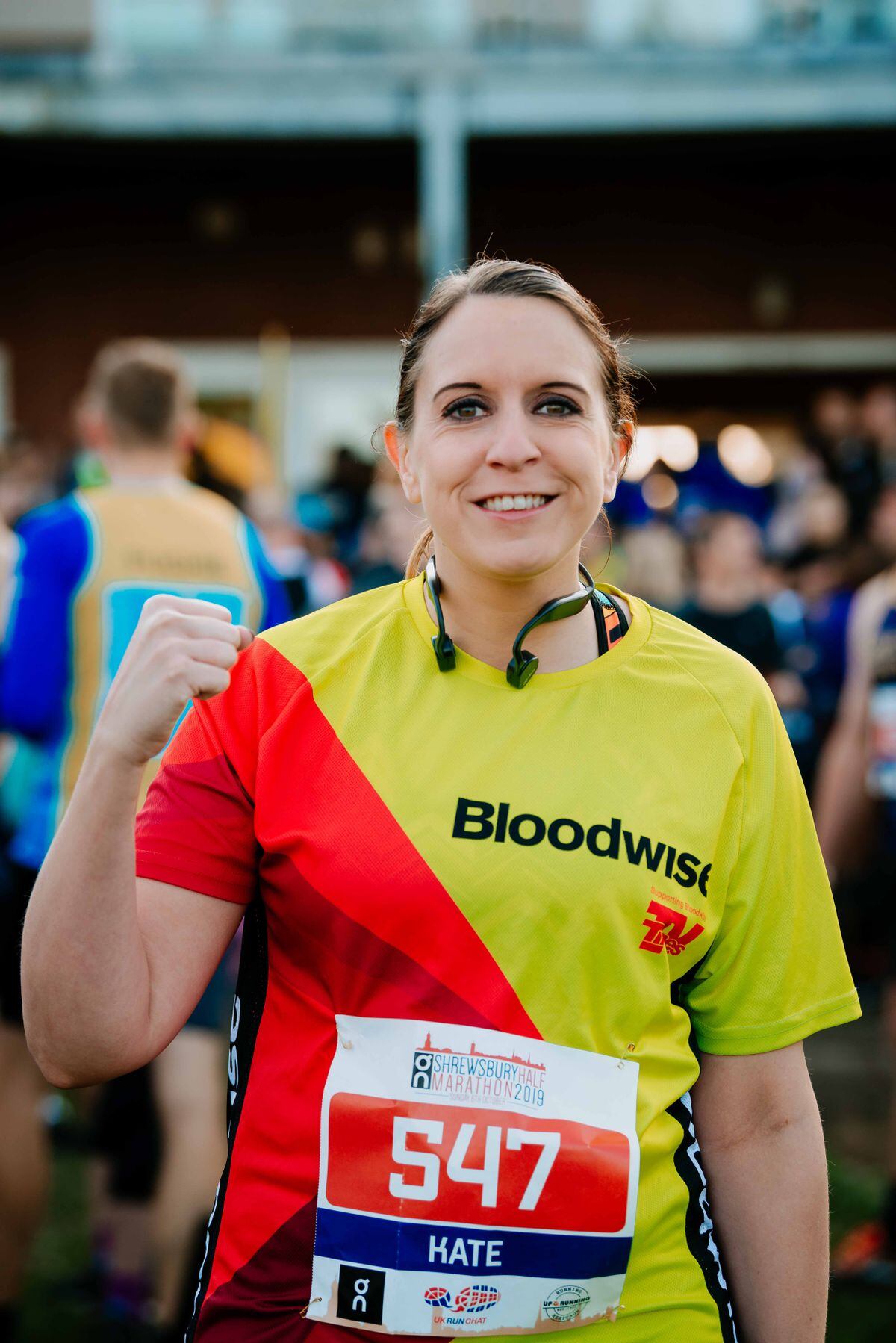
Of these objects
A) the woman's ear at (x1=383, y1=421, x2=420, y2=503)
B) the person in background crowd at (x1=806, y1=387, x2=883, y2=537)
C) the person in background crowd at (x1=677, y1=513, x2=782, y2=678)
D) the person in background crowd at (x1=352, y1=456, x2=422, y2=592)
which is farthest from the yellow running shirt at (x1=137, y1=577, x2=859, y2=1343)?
the person in background crowd at (x1=806, y1=387, x2=883, y2=537)

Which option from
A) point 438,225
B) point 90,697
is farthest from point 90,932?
point 438,225

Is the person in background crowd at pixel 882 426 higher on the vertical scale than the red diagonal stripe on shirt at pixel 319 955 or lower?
higher

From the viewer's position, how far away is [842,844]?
4.15 metres

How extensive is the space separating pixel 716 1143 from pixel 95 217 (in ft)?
42.5

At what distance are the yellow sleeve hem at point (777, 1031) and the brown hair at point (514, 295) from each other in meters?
0.82

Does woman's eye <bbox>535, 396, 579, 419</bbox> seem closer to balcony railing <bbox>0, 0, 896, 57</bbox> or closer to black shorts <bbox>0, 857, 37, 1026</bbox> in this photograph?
black shorts <bbox>0, 857, 37, 1026</bbox>

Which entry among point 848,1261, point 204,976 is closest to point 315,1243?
point 204,976

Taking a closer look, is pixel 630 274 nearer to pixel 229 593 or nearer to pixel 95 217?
pixel 95 217

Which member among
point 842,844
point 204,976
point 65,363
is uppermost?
point 65,363

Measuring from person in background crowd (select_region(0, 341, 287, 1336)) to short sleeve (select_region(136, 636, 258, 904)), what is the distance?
1.52 m

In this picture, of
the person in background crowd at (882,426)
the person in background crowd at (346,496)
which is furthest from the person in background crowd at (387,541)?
the person in background crowd at (882,426)

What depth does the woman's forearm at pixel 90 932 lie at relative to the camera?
4.78 ft

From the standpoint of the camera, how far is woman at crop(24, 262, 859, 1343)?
1.55 meters

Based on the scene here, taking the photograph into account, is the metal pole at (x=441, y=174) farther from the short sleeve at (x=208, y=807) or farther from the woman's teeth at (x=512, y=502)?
the short sleeve at (x=208, y=807)
